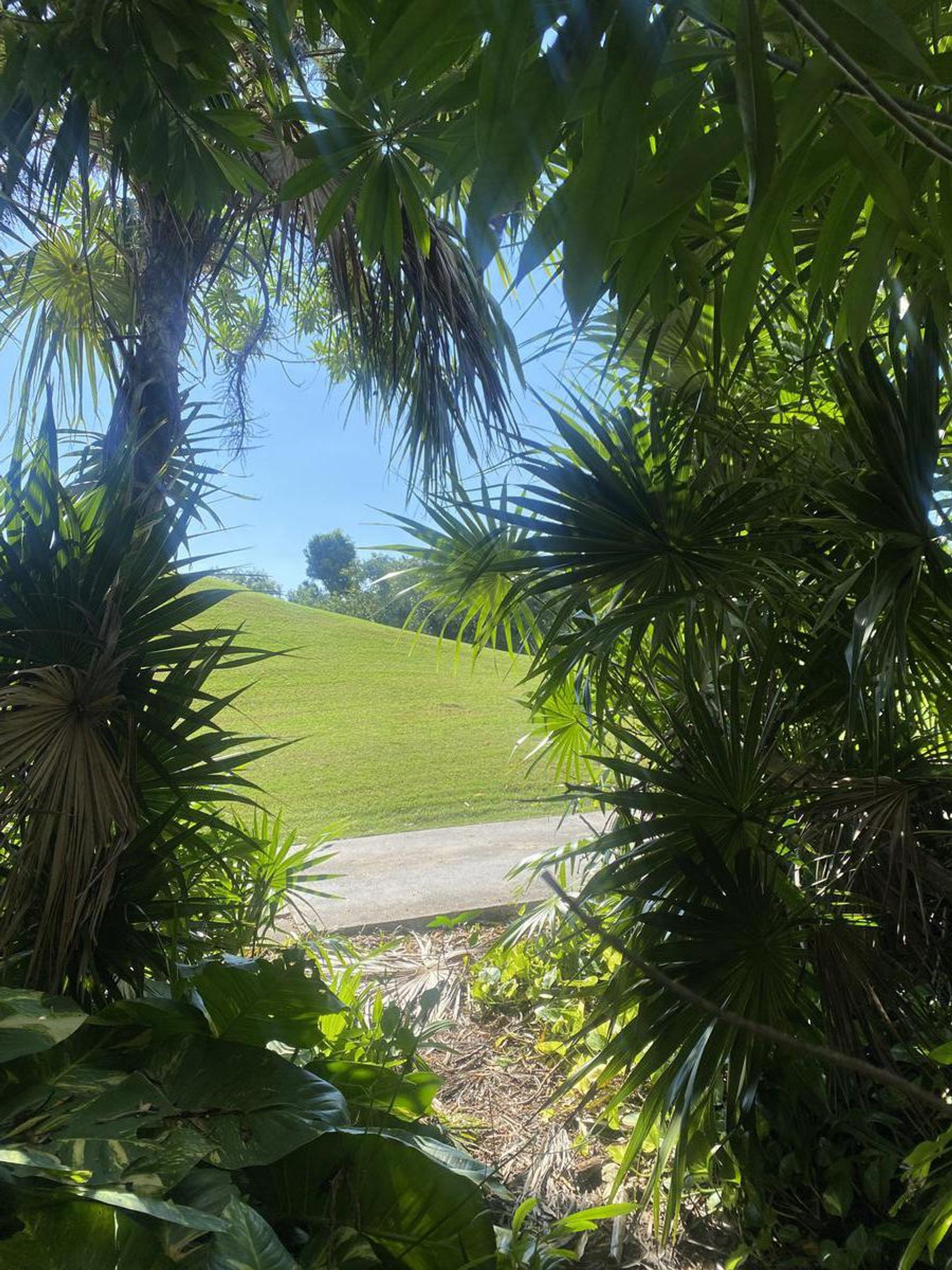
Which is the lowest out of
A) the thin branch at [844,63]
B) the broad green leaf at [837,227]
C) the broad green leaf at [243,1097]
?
the broad green leaf at [243,1097]

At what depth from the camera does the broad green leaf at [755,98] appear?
326mm

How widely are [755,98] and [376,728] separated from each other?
744cm

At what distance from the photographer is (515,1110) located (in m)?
2.06

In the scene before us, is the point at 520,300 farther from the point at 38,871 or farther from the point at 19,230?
the point at 38,871

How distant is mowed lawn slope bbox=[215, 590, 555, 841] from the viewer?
214 inches

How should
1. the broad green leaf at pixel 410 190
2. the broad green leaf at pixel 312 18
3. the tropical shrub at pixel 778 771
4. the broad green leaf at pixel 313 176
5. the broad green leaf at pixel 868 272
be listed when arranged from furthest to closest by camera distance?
the tropical shrub at pixel 778 771 < the broad green leaf at pixel 410 190 < the broad green leaf at pixel 313 176 < the broad green leaf at pixel 312 18 < the broad green leaf at pixel 868 272

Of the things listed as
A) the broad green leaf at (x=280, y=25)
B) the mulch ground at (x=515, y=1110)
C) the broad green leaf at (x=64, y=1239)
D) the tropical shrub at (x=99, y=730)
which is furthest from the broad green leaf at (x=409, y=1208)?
the broad green leaf at (x=280, y=25)

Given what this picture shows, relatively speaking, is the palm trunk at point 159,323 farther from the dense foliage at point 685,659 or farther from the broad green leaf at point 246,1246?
the broad green leaf at point 246,1246

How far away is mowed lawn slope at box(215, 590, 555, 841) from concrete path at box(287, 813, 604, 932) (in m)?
0.25

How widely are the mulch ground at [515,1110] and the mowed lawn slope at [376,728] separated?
839mm

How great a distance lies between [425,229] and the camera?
104 cm

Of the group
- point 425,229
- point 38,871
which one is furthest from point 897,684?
point 38,871

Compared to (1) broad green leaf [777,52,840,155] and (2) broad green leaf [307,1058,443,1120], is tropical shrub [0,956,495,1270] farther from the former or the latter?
(1) broad green leaf [777,52,840,155]

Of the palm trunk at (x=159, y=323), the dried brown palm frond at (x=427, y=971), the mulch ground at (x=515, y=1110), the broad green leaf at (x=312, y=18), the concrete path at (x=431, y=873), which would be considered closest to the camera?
the broad green leaf at (x=312, y=18)
